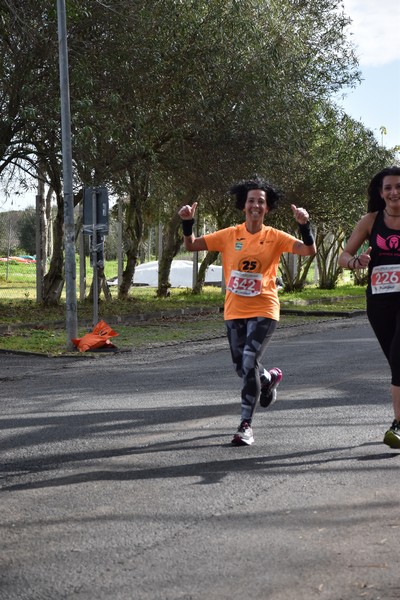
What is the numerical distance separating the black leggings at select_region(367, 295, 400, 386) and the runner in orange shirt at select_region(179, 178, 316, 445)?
0.74 meters

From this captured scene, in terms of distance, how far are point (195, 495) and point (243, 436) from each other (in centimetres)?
155

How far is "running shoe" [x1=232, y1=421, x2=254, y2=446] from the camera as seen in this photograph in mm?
7121

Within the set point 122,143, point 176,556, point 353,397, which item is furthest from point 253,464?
point 122,143

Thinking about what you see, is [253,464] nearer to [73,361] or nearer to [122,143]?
[73,361]

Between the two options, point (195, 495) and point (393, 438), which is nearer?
point (195, 495)

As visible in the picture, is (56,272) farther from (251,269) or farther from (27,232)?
(27,232)

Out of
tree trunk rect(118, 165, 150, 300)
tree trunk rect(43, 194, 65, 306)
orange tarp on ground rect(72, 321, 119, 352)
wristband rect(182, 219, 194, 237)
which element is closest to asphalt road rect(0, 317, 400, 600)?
wristband rect(182, 219, 194, 237)

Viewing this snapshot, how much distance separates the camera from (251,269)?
7305 millimetres

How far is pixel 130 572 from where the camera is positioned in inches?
165

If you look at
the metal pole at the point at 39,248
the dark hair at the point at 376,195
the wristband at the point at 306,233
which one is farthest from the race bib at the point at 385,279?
the metal pole at the point at 39,248

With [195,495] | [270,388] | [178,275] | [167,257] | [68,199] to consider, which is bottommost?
[178,275]

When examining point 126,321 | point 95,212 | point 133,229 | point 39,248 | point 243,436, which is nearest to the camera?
point 243,436

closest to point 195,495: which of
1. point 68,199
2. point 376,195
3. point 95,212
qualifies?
point 376,195

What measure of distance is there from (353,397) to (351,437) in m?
2.31
